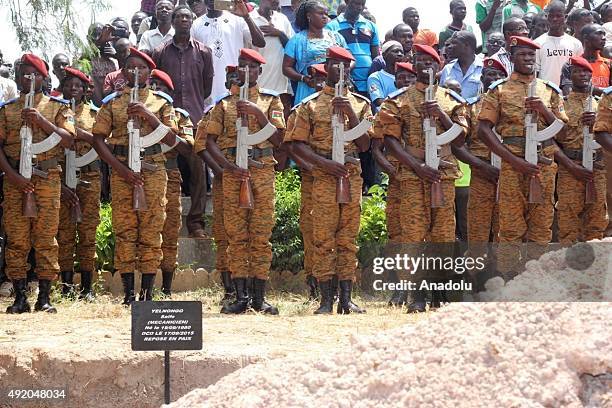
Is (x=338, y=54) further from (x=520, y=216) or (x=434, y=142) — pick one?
(x=520, y=216)

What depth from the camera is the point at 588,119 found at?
9266 mm

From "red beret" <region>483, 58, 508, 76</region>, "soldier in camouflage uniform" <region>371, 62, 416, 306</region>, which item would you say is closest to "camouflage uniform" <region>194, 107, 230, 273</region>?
"soldier in camouflage uniform" <region>371, 62, 416, 306</region>

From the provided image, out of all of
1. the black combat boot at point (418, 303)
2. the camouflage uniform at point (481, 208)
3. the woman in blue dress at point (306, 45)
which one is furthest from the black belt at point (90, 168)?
the camouflage uniform at point (481, 208)

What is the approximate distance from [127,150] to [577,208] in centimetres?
407

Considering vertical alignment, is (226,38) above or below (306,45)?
above

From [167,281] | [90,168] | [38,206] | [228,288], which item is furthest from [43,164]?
[228,288]

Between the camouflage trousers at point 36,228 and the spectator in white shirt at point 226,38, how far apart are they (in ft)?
9.16

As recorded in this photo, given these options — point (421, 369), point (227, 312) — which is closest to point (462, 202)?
point (227, 312)

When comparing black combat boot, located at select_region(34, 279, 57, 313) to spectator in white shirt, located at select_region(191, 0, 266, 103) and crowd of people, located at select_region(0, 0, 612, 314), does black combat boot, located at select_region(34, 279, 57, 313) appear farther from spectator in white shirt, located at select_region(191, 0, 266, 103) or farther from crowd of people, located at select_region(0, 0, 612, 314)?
spectator in white shirt, located at select_region(191, 0, 266, 103)

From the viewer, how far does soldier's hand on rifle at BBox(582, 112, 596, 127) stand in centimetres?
925

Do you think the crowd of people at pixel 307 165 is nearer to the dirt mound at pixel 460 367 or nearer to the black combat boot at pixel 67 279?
the black combat boot at pixel 67 279

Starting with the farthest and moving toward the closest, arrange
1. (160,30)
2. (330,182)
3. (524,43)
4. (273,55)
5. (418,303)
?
1. (160,30)
2. (273,55)
3. (524,43)
4. (330,182)
5. (418,303)

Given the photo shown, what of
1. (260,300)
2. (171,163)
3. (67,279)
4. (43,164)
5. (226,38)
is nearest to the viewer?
(260,300)

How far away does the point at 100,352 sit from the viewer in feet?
22.1
